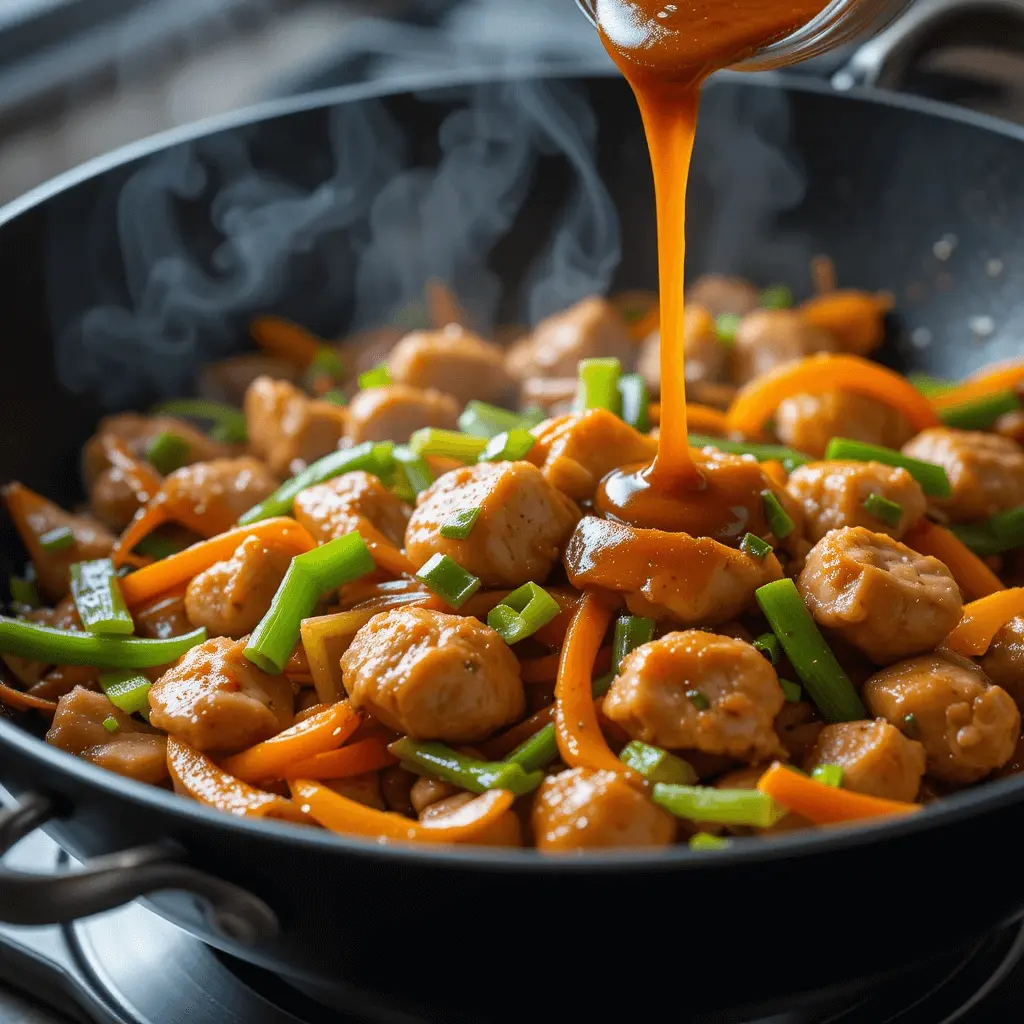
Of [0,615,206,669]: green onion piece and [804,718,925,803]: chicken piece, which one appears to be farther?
[0,615,206,669]: green onion piece

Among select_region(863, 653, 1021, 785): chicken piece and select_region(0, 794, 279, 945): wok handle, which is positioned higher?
select_region(0, 794, 279, 945): wok handle

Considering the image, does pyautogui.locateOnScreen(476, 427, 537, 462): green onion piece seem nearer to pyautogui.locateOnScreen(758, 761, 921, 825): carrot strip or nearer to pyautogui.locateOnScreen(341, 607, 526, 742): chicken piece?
pyautogui.locateOnScreen(341, 607, 526, 742): chicken piece

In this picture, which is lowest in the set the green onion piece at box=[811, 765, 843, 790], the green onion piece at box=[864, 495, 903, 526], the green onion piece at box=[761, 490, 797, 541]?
the green onion piece at box=[811, 765, 843, 790]

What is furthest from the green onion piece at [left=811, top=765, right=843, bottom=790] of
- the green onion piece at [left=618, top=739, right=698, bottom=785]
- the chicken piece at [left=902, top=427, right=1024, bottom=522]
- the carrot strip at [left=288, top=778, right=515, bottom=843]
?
the chicken piece at [left=902, top=427, right=1024, bottom=522]

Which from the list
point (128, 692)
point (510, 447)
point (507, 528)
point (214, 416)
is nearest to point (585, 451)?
point (510, 447)

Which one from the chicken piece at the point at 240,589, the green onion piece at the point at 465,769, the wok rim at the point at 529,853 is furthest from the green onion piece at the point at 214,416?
the wok rim at the point at 529,853

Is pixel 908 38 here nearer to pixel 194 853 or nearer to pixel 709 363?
pixel 709 363
